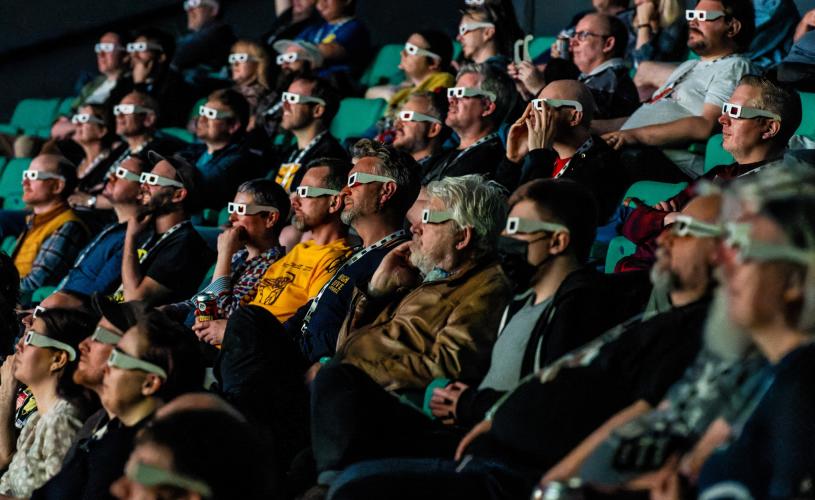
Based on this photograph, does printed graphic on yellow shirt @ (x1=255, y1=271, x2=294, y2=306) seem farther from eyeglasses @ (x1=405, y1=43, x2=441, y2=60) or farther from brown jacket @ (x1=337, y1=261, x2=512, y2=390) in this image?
eyeglasses @ (x1=405, y1=43, x2=441, y2=60)

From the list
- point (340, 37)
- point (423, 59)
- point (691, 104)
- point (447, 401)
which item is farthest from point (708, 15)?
point (340, 37)

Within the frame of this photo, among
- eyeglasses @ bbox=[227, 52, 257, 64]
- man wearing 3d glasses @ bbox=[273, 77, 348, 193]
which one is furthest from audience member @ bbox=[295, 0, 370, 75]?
man wearing 3d glasses @ bbox=[273, 77, 348, 193]

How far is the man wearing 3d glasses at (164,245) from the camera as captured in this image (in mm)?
5543

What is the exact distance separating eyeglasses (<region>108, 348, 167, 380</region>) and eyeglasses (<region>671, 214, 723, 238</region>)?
1413 millimetres

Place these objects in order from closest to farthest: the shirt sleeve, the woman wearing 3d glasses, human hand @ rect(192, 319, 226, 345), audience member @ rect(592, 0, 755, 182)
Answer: the woman wearing 3d glasses, human hand @ rect(192, 319, 226, 345), audience member @ rect(592, 0, 755, 182), the shirt sleeve

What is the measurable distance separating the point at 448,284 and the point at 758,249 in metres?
1.65

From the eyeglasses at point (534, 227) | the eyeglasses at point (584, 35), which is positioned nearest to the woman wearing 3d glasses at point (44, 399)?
the eyeglasses at point (534, 227)

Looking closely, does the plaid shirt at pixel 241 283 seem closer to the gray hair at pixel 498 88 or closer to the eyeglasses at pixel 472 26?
the gray hair at pixel 498 88

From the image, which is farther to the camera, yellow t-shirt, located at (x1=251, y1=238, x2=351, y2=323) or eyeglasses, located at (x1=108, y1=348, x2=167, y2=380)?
yellow t-shirt, located at (x1=251, y1=238, x2=351, y2=323)

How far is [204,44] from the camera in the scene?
28.3 ft

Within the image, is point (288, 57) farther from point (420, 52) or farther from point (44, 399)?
point (44, 399)

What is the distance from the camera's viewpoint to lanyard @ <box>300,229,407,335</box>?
4316mm

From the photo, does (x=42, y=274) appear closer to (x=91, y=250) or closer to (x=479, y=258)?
(x=91, y=250)

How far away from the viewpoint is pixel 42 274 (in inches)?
249
